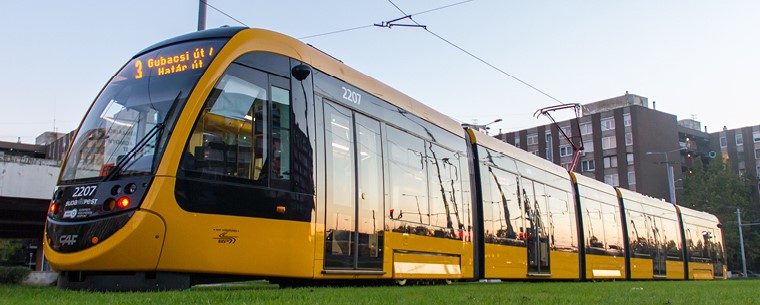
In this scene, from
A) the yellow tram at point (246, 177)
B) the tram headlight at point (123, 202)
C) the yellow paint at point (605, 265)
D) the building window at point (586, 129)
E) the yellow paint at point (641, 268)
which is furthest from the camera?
the building window at point (586, 129)

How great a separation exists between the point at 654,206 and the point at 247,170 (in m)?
21.3

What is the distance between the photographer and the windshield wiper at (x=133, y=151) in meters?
7.24

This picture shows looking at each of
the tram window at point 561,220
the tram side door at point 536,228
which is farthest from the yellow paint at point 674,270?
the tram side door at point 536,228

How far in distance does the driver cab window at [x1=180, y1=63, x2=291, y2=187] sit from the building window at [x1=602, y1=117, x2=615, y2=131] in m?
69.1

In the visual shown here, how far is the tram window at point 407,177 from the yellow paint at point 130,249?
12.9 ft

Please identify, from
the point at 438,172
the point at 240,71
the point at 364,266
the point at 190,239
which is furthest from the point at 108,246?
the point at 438,172

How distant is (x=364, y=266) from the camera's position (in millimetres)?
9141

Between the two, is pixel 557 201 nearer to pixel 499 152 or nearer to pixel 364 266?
pixel 499 152

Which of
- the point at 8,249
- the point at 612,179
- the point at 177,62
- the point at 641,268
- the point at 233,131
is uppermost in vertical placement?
the point at 612,179

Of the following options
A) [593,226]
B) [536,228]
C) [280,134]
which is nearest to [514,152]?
[536,228]

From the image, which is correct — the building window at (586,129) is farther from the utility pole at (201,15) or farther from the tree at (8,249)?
the utility pole at (201,15)

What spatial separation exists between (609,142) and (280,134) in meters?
69.4

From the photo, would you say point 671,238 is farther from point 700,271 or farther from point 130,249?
point 130,249

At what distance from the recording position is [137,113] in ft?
25.1
